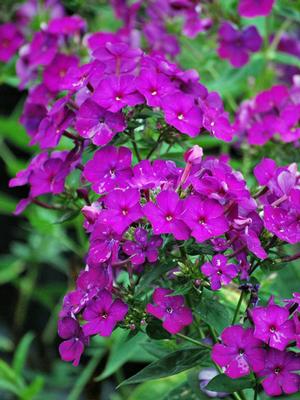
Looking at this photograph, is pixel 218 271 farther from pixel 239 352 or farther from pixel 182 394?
pixel 182 394

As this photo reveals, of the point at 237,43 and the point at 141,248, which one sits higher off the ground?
the point at 141,248

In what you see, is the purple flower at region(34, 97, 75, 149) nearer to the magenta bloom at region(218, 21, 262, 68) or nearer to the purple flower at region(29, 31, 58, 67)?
the purple flower at region(29, 31, 58, 67)

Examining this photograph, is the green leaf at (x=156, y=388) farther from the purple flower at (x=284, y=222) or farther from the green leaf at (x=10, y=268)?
the green leaf at (x=10, y=268)

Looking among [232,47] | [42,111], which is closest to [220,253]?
[42,111]

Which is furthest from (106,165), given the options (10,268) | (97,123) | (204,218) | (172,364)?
(10,268)

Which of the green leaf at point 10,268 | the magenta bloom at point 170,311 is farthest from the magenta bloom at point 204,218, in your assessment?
the green leaf at point 10,268
